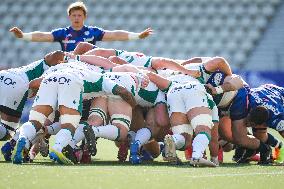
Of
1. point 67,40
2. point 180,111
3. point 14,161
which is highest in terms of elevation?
point 67,40

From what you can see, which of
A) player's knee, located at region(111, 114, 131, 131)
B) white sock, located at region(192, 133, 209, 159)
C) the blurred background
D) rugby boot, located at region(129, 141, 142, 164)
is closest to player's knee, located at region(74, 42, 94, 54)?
player's knee, located at region(111, 114, 131, 131)

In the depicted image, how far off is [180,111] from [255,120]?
1.13 metres

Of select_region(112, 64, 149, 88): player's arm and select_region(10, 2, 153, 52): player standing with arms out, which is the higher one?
select_region(10, 2, 153, 52): player standing with arms out

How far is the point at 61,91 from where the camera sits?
881cm

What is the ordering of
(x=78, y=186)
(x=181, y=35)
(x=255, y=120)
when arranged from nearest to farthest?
1. (x=78, y=186)
2. (x=255, y=120)
3. (x=181, y=35)

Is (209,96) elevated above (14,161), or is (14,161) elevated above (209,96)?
(209,96)

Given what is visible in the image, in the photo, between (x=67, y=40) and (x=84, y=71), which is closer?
(x=84, y=71)

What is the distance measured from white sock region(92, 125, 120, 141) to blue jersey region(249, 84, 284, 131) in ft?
6.36

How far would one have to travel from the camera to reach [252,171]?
839cm

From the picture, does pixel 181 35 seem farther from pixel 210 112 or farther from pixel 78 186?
pixel 78 186

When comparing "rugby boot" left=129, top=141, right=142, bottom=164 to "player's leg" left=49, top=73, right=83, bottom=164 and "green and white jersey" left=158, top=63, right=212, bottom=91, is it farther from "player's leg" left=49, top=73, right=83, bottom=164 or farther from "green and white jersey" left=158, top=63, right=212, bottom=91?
"green and white jersey" left=158, top=63, right=212, bottom=91

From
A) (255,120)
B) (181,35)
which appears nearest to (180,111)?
(255,120)

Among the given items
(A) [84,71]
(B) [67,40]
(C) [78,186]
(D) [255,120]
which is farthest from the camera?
(B) [67,40]

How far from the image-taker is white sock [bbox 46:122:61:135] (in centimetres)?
956
